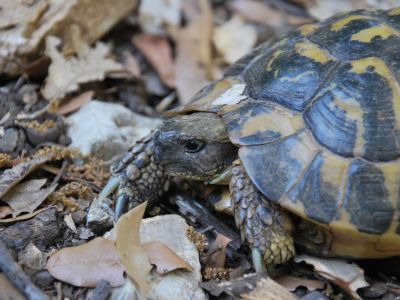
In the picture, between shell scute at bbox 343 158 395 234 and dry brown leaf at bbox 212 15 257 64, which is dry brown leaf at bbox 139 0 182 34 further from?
shell scute at bbox 343 158 395 234

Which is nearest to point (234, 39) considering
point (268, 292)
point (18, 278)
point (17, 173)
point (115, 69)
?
point (115, 69)

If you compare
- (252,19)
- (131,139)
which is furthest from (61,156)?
(252,19)

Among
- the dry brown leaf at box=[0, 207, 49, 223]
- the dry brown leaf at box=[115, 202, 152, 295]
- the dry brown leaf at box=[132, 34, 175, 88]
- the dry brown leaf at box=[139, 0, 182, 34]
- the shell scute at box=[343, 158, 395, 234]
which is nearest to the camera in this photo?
the dry brown leaf at box=[115, 202, 152, 295]

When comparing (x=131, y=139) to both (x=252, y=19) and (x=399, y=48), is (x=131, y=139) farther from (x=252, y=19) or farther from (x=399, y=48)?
(x=252, y=19)

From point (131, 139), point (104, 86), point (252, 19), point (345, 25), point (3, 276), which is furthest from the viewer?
point (252, 19)

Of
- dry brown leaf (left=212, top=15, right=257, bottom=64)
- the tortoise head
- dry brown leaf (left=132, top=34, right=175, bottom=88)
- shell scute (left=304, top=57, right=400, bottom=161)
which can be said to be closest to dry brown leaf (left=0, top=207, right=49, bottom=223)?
the tortoise head

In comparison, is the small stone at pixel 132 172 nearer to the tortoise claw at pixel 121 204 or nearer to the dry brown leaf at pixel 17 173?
the tortoise claw at pixel 121 204

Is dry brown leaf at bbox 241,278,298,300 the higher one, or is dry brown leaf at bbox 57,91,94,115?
dry brown leaf at bbox 57,91,94,115
